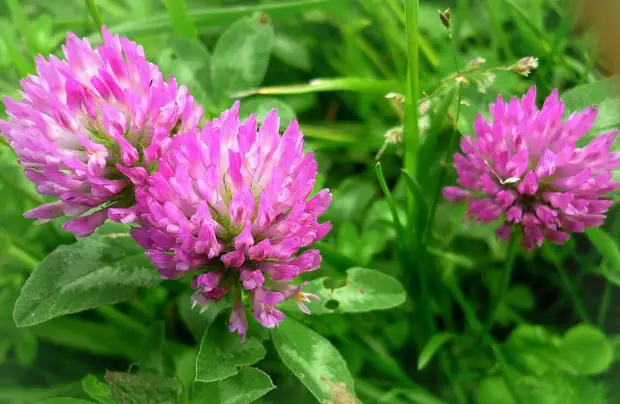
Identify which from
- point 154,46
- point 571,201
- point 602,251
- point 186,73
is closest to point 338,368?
point 571,201

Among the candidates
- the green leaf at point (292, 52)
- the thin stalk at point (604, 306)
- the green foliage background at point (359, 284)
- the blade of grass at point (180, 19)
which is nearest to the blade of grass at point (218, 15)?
the green foliage background at point (359, 284)

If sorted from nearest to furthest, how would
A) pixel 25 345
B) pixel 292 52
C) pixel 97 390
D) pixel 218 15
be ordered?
pixel 97 390 → pixel 25 345 → pixel 218 15 → pixel 292 52

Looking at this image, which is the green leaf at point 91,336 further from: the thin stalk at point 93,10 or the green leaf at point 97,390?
the thin stalk at point 93,10

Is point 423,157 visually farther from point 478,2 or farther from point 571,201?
point 478,2

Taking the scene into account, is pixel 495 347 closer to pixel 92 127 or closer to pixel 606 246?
pixel 606 246

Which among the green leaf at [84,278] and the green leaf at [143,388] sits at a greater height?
the green leaf at [84,278]

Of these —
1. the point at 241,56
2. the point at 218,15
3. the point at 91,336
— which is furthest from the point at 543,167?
the point at 91,336
